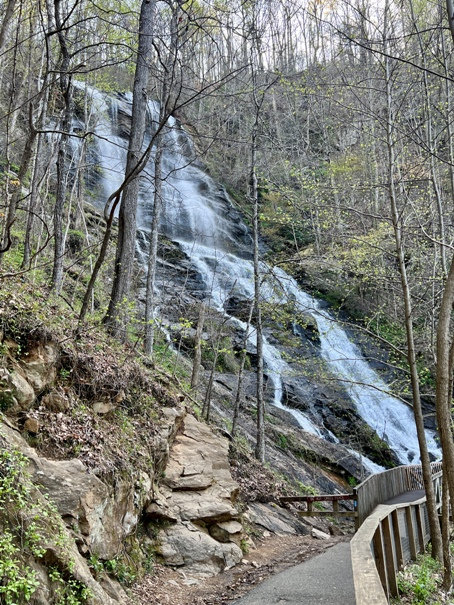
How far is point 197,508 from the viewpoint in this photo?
776 cm

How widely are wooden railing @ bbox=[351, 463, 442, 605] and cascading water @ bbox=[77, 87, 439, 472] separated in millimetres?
4181

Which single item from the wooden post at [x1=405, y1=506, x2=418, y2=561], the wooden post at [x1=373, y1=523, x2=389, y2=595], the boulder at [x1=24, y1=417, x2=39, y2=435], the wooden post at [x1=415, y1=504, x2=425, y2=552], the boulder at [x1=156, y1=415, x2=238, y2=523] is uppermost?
the boulder at [x1=24, y1=417, x2=39, y2=435]

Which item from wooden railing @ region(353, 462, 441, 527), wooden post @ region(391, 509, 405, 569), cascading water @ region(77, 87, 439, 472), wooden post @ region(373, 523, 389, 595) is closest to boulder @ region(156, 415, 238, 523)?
wooden post @ region(391, 509, 405, 569)

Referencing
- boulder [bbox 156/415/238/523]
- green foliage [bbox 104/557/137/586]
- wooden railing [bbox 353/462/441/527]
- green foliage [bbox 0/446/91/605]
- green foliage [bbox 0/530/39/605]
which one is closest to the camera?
green foliage [bbox 0/530/39/605]

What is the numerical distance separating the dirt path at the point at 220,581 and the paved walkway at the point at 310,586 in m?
0.24

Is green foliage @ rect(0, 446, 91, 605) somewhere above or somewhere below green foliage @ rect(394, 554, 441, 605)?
above

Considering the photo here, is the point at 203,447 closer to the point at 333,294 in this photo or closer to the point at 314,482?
the point at 314,482

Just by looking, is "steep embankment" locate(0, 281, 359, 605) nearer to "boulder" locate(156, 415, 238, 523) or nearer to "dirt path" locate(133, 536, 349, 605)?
"boulder" locate(156, 415, 238, 523)

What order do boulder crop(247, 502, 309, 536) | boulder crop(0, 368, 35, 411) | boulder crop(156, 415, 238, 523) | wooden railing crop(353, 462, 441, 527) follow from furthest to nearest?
wooden railing crop(353, 462, 441, 527), boulder crop(247, 502, 309, 536), boulder crop(156, 415, 238, 523), boulder crop(0, 368, 35, 411)

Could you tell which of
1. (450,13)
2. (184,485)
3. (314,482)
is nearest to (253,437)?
(314,482)

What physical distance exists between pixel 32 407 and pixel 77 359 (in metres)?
1.24

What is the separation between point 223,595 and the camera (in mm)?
6211

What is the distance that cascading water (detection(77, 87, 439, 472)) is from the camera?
19453 millimetres

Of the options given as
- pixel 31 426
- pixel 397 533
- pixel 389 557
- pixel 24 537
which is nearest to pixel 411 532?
pixel 397 533
